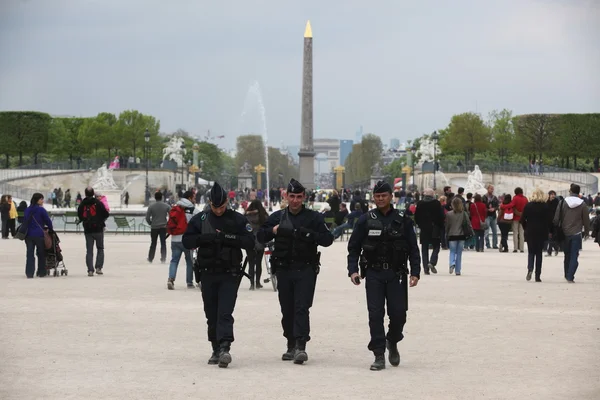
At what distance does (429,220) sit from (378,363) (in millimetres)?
11117

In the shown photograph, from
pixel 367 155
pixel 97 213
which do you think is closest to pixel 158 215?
pixel 97 213

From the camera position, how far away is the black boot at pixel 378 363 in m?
10.1

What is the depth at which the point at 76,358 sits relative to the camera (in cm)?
1066

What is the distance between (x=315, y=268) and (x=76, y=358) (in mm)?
2260

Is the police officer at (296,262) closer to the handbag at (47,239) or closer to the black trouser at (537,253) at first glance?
the black trouser at (537,253)

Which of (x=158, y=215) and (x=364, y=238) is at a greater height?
(x=364, y=238)

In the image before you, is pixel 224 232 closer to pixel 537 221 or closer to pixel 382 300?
pixel 382 300

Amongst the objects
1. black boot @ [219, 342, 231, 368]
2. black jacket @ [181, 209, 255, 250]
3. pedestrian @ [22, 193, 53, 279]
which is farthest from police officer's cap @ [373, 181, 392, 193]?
pedestrian @ [22, 193, 53, 279]

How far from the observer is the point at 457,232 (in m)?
A: 21.3

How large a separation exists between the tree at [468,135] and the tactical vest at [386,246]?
102651 mm

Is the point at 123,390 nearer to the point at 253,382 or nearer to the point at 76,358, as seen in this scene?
the point at 253,382

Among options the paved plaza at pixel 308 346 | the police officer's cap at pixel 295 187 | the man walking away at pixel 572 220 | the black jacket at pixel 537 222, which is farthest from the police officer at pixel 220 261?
the black jacket at pixel 537 222

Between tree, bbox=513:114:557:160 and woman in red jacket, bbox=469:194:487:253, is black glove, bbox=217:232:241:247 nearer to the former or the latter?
woman in red jacket, bbox=469:194:487:253

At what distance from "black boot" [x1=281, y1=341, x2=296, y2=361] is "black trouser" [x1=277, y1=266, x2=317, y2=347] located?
11 mm
